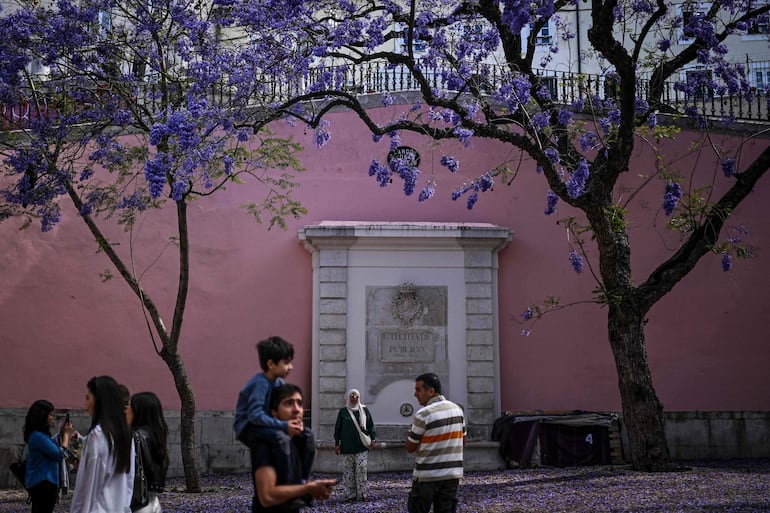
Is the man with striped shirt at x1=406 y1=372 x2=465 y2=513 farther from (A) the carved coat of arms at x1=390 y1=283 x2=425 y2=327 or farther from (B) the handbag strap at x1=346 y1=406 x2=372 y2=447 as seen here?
(A) the carved coat of arms at x1=390 y1=283 x2=425 y2=327

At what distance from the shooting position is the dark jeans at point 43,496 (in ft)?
27.5

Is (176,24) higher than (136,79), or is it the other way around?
(176,24)

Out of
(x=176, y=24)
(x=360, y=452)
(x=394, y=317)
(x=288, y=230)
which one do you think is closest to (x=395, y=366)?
(x=394, y=317)

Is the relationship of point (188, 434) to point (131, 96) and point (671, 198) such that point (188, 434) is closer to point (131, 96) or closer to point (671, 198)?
point (131, 96)

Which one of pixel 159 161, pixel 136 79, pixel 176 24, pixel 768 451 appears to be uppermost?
pixel 176 24

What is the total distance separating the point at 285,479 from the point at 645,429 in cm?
898

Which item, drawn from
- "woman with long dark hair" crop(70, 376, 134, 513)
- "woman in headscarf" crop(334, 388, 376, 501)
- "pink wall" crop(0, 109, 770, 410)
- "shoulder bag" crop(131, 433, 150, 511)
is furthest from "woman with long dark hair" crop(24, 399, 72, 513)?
"pink wall" crop(0, 109, 770, 410)

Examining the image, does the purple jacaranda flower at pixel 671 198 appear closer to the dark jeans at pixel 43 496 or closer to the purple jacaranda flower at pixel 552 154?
the purple jacaranda flower at pixel 552 154

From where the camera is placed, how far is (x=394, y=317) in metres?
17.0

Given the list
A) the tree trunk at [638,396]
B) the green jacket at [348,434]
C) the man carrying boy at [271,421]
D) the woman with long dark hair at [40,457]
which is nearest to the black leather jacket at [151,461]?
the man carrying boy at [271,421]

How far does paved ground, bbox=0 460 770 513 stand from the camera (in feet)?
34.5

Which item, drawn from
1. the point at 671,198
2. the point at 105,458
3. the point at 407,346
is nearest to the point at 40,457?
the point at 105,458

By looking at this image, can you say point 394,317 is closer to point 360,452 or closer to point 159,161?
point 360,452

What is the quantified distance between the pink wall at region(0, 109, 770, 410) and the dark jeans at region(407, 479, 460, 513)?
31.4 feet
